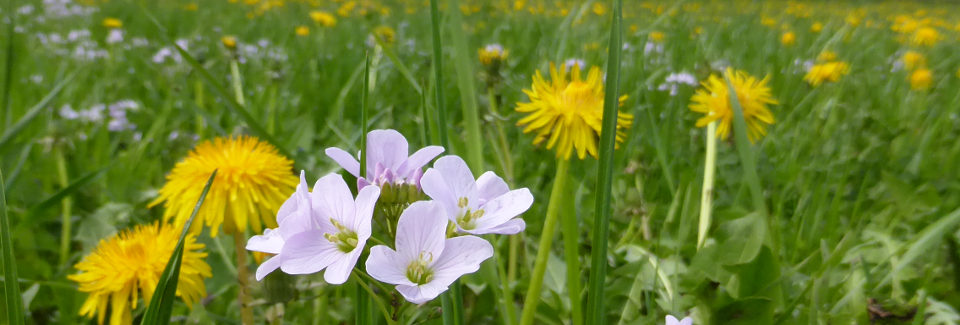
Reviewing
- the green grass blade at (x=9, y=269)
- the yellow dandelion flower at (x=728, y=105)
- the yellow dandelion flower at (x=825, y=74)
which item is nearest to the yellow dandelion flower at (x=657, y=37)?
the yellow dandelion flower at (x=825, y=74)

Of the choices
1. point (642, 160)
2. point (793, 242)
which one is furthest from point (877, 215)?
point (642, 160)

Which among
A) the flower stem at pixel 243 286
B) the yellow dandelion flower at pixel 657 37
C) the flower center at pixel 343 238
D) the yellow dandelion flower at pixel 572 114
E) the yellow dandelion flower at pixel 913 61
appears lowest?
the flower stem at pixel 243 286

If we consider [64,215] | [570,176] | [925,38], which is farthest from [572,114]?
[925,38]

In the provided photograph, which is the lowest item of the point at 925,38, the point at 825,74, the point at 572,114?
the point at 572,114

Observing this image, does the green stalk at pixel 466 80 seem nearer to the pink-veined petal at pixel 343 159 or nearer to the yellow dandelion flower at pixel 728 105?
the pink-veined petal at pixel 343 159

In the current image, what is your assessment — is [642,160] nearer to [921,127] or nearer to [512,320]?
[512,320]

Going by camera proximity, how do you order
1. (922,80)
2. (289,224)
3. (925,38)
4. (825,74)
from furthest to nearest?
(925,38)
(922,80)
(825,74)
(289,224)

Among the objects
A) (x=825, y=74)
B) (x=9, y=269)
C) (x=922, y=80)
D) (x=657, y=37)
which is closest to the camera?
(x=9, y=269)

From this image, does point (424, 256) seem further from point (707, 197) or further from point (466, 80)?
point (707, 197)

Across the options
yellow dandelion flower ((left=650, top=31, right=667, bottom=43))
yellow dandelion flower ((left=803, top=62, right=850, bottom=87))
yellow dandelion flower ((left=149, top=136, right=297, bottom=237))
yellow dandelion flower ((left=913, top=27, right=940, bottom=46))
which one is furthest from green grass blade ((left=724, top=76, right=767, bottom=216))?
yellow dandelion flower ((left=913, top=27, right=940, bottom=46))
